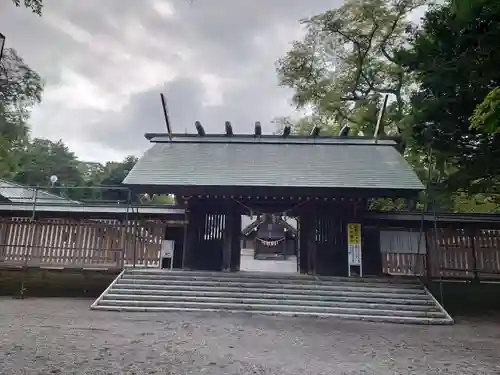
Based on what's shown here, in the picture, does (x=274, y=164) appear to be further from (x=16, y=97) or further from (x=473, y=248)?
(x=16, y=97)

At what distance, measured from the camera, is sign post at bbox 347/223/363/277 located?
35.8 ft

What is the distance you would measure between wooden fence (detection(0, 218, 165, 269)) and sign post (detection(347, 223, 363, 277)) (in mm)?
5877

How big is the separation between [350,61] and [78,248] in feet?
53.7

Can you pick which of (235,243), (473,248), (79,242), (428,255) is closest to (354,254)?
(428,255)

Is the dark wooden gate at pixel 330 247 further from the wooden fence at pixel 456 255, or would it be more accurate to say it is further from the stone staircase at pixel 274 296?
the wooden fence at pixel 456 255

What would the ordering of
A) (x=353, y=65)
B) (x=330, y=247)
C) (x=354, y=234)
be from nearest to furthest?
1. (x=354, y=234)
2. (x=330, y=247)
3. (x=353, y=65)

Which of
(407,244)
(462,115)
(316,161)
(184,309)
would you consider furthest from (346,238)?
(184,309)

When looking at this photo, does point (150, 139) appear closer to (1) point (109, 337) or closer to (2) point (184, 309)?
(2) point (184, 309)

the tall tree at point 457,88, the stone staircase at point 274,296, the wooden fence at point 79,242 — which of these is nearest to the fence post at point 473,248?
the tall tree at point 457,88

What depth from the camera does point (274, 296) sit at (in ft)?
30.8

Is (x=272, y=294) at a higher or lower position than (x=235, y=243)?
lower

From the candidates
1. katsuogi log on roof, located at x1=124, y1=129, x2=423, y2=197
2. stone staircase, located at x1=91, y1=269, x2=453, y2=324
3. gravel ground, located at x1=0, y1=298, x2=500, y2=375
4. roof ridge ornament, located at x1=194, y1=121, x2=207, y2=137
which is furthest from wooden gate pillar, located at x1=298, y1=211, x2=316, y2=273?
roof ridge ornament, located at x1=194, y1=121, x2=207, y2=137

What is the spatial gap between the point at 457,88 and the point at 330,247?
5.61 metres

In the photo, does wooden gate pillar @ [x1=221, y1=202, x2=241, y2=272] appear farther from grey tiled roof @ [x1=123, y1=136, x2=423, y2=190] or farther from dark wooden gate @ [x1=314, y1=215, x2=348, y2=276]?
dark wooden gate @ [x1=314, y1=215, x2=348, y2=276]
